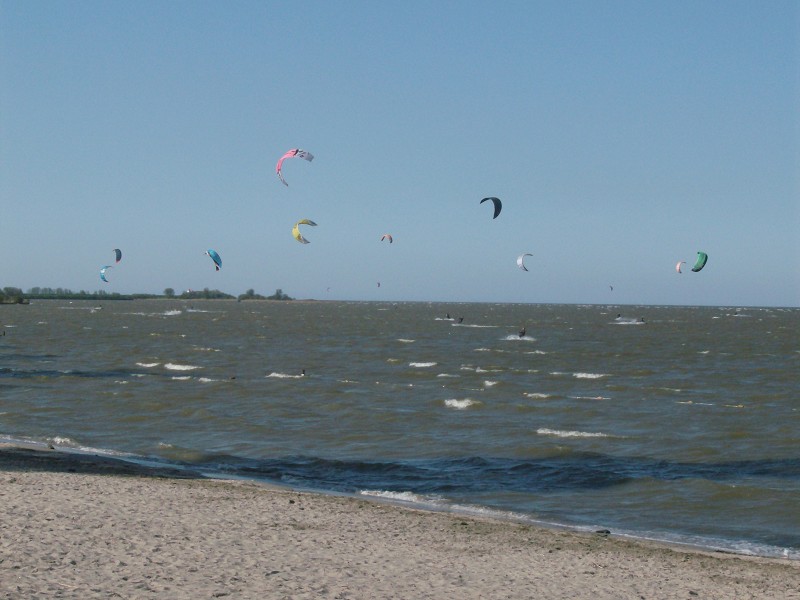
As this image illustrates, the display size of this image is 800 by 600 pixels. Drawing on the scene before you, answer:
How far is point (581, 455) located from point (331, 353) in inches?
1447

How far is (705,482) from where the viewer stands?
18391 mm

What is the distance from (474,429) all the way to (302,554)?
15014mm

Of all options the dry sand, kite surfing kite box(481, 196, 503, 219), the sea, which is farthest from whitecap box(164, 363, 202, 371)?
the dry sand

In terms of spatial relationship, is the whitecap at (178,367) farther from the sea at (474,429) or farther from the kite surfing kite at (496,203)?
the kite surfing kite at (496,203)

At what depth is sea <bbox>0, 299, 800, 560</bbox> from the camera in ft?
54.7

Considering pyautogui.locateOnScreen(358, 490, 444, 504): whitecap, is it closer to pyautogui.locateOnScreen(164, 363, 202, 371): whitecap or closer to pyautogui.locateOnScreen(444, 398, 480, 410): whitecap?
pyautogui.locateOnScreen(444, 398, 480, 410): whitecap

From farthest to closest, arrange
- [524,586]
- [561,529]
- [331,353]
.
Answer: [331,353], [561,529], [524,586]

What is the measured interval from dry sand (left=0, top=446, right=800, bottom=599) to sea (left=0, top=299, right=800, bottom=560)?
2.03m

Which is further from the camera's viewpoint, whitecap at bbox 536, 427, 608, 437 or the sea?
whitecap at bbox 536, 427, 608, 437

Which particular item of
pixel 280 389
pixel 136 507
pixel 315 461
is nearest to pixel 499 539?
pixel 136 507

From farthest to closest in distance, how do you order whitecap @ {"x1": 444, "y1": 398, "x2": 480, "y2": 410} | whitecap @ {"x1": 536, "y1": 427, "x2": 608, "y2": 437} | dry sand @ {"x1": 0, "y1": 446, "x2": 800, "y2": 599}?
whitecap @ {"x1": 444, "y1": 398, "x2": 480, "y2": 410}, whitecap @ {"x1": 536, "y1": 427, "x2": 608, "y2": 437}, dry sand @ {"x1": 0, "y1": 446, "x2": 800, "y2": 599}

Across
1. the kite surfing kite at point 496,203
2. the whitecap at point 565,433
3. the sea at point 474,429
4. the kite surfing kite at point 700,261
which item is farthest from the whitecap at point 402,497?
the kite surfing kite at point 700,261

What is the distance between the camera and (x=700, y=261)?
46625 millimetres

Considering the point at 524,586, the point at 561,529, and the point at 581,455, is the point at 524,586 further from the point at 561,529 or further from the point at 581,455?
the point at 581,455
